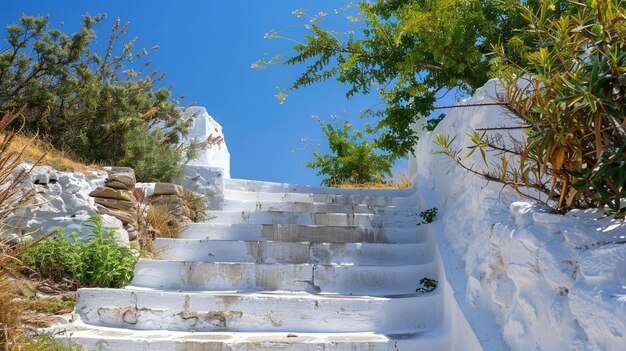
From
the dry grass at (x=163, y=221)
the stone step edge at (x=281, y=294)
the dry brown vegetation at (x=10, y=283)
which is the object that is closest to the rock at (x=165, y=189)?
the dry grass at (x=163, y=221)

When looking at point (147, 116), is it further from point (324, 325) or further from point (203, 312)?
point (324, 325)

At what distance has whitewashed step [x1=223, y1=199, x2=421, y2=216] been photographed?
5496 millimetres

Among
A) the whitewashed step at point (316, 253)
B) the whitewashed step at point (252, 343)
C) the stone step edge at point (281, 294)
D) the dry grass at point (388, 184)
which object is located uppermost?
the dry grass at point (388, 184)

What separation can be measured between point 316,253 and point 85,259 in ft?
5.62

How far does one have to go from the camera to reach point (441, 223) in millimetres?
4590

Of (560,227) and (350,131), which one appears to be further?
(350,131)

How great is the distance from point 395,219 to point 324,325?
1.81 metres

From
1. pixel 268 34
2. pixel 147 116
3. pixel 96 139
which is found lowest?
pixel 96 139

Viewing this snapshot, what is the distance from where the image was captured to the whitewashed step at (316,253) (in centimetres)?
449

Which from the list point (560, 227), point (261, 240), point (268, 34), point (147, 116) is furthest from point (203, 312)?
point (268, 34)

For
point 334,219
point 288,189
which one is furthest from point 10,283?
point 288,189

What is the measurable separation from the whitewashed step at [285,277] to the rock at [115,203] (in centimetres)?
68

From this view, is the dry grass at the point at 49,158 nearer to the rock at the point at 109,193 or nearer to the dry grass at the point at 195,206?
the rock at the point at 109,193

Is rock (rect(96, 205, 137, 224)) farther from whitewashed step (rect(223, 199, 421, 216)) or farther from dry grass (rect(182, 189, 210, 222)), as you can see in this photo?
whitewashed step (rect(223, 199, 421, 216))
